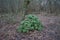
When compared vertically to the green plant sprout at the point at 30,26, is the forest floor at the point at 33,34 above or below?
below

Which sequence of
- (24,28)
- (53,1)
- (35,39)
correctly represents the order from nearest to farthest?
1. (35,39)
2. (24,28)
3. (53,1)

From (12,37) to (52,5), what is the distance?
7.19 metres

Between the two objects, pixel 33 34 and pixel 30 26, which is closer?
pixel 33 34

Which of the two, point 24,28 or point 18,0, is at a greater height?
point 18,0

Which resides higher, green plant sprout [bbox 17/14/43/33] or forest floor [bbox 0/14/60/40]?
green plant sprout [bbox 17/14/43/33]

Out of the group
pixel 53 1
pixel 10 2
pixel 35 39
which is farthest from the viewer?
pixel 53 1

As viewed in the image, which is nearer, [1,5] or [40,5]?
[1,5]

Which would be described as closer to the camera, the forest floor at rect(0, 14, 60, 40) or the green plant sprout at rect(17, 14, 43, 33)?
the forest floor at rect(0, 14, 60, 40)

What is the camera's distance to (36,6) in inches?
503

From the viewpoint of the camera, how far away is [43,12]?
12477 mm

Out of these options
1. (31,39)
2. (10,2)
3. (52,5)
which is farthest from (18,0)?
(31,39)

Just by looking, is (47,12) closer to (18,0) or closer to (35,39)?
(18,0)

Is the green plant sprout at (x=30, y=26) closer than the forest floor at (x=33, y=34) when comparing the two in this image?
No

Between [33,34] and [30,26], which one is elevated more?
[30,26]
